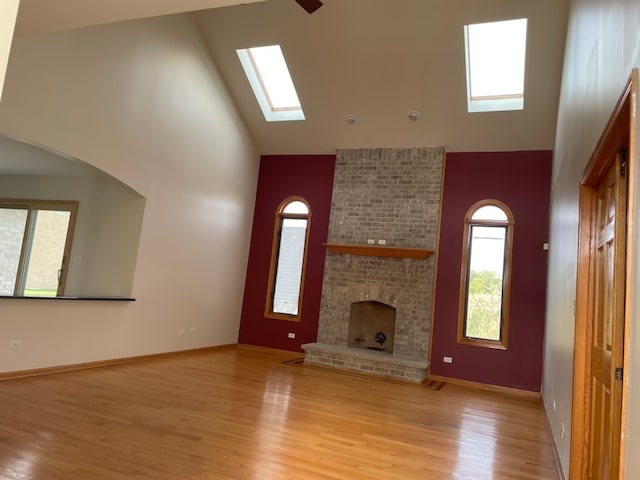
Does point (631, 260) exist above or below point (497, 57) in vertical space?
below

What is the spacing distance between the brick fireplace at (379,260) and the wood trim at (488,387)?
38cm

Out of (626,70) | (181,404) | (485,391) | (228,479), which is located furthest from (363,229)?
(626,70)

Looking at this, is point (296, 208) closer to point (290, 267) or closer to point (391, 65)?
point (290, 267)

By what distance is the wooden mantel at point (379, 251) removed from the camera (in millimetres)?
6777

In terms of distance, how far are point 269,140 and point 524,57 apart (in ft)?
14.0

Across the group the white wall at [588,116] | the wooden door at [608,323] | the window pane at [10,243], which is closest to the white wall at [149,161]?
the window pane at [10,243]

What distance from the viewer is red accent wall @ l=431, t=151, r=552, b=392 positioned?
630 centimetres

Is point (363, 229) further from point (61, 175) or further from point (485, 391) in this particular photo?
point (61, 175)

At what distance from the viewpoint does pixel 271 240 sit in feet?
27.0

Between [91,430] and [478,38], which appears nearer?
[91,430]

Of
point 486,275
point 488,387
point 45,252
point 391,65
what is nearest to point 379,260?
point 486,275

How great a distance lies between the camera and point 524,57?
5820 millimetres

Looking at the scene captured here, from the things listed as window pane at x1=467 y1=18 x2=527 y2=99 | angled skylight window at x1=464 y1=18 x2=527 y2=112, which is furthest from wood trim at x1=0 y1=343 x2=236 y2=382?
window pane at x1=467 y1=18 x2=527 y2=99

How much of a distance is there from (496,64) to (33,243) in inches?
300
